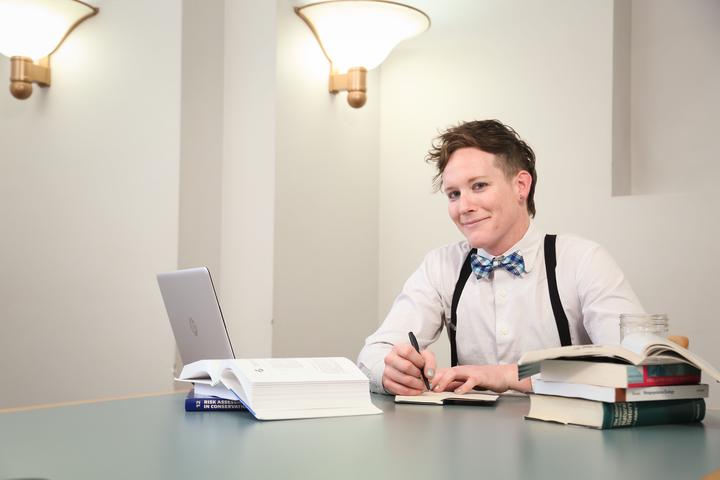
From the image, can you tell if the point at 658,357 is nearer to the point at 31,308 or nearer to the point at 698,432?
the point at 698,432

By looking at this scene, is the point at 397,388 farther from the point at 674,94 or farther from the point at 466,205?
the point at 674,94

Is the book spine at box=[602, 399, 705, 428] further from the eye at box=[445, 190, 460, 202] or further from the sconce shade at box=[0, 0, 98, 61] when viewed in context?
the sconce shade at box=[0, 0, 98, 61]

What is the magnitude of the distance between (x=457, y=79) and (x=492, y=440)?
7.52 feet

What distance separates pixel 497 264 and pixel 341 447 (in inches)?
46.8

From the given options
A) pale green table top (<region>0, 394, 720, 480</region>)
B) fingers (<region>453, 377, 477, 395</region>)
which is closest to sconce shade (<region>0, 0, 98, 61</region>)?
pale green table top (<region>0, 394, 720, 480</region>)

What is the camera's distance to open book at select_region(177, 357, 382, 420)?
5.48 ft

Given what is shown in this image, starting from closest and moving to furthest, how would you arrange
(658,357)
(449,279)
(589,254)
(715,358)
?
(658,357)
(589,254)
(449,279)
(715,358)

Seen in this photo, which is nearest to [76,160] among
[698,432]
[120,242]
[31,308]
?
[120,242]

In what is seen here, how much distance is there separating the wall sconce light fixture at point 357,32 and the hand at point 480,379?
1625 millimetres

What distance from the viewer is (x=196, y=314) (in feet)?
7.01

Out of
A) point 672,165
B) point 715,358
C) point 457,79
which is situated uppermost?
point 457,79

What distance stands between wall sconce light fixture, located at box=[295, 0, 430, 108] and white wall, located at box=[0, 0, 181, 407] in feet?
1.82

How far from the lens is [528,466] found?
1222 millimetres

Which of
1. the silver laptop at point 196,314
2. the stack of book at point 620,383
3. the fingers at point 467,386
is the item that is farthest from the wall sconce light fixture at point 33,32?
the stack of book at point 620,383
